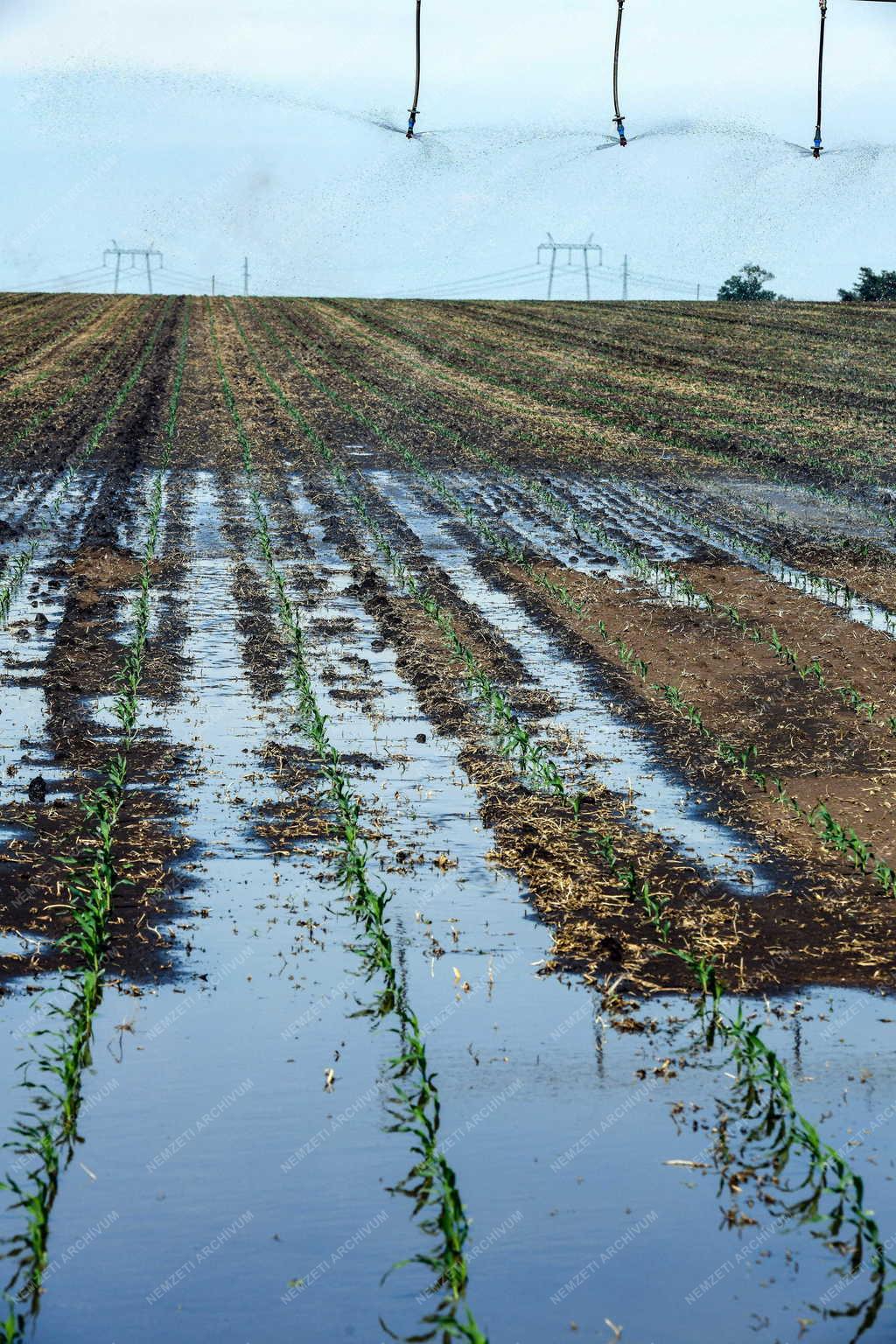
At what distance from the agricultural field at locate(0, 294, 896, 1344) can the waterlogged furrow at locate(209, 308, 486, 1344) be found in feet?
0.08

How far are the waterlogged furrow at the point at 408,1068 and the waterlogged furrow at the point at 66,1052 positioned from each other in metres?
1.18

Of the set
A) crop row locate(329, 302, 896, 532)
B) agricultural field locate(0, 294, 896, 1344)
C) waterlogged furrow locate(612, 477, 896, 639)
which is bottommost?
agricultural field locate(0, 294, 896, 1344)

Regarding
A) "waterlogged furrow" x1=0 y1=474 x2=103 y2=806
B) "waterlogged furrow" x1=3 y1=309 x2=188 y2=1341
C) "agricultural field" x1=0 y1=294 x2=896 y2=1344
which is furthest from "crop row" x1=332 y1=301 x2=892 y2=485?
"waterlogged furrow" x1=3 y1=309 x2=188 y2=1341

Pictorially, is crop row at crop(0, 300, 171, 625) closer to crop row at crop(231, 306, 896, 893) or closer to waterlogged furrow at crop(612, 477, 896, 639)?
crop row at crop(231, 306, 896, 893)

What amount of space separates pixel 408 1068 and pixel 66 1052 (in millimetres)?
1344

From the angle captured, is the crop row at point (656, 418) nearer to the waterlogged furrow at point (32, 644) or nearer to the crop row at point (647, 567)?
the crop row at point (647, 567)

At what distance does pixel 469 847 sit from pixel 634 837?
935 mm

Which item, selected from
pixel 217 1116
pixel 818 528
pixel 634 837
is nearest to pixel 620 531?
pixel 818 528

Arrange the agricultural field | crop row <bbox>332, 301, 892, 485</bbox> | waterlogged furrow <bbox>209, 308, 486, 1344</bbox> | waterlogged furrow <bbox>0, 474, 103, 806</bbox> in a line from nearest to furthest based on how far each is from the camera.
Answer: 1. waterlogged furrow <bbox>209, 308, 486, 1344</bbox>
2. the agricultural field
3. waterlogged furrow <bbox>0, 474, 103, 806</bbox>
4. crop row <bbox>332, 301, 892, 485</bbox>

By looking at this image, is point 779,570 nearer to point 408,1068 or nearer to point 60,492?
point 60,492

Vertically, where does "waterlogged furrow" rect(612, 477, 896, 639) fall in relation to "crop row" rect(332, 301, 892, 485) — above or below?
below

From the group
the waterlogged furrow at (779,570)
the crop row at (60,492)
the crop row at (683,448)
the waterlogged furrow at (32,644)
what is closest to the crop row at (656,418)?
the crop row at (683,448)

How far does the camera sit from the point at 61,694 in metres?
12.0

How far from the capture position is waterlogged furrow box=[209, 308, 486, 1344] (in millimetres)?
4914
